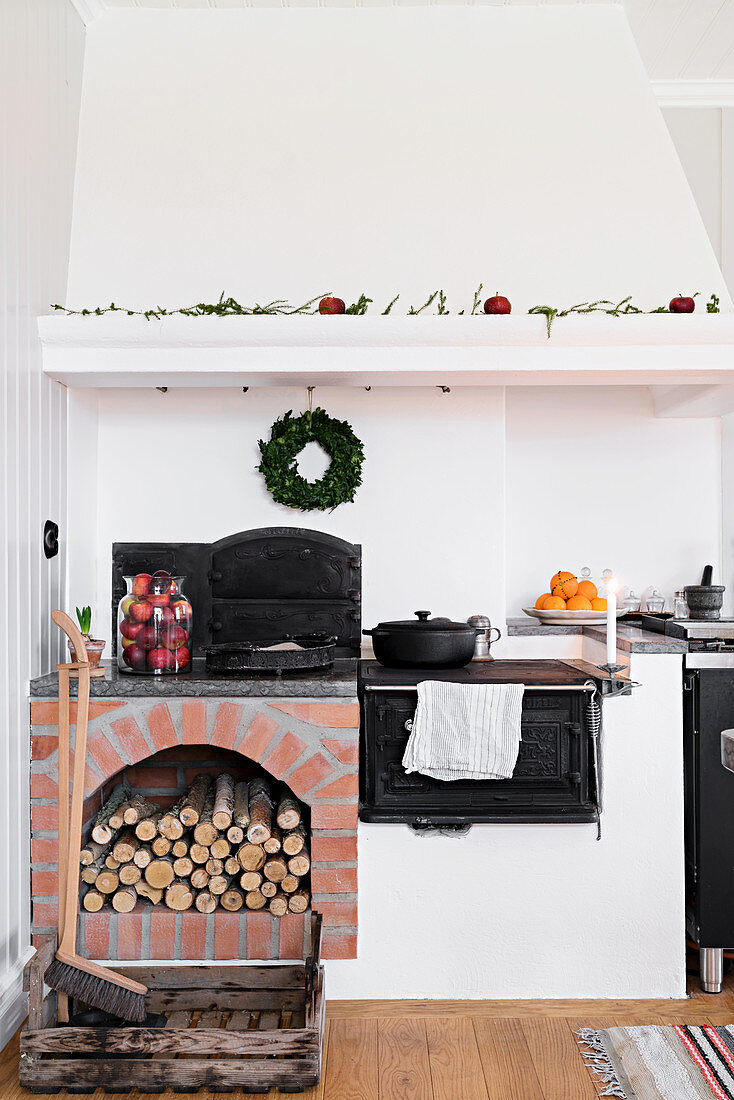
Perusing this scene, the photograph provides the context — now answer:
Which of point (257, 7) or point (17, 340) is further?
point (257, 7)

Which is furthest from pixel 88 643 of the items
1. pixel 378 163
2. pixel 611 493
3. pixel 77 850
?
pixel 611 493

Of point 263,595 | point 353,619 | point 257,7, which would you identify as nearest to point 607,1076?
point 353,619

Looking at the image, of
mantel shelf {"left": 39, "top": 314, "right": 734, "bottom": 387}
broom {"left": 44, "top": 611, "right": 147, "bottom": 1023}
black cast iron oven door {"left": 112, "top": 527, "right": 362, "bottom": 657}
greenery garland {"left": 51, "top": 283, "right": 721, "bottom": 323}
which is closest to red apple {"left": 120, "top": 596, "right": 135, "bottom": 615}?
broom {"left": 44, "top": 611, "right": 147, "bottom": 1023}

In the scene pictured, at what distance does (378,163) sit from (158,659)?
1955 mm

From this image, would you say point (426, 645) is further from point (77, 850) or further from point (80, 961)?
point (80, 961)

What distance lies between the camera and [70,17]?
3.13m

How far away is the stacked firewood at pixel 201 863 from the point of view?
2.79 meters

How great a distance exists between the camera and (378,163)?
3.27 metres

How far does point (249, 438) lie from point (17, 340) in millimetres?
1015

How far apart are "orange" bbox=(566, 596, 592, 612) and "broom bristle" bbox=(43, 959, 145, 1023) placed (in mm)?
2091

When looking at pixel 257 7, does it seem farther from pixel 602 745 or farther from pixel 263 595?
pixel 602 745

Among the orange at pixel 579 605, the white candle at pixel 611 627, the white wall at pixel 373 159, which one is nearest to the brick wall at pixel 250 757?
the white candle at pixel 611 627

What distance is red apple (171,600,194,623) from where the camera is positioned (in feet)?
9.79

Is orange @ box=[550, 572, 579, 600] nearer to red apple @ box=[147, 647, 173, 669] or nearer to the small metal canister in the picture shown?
the small metal canister
